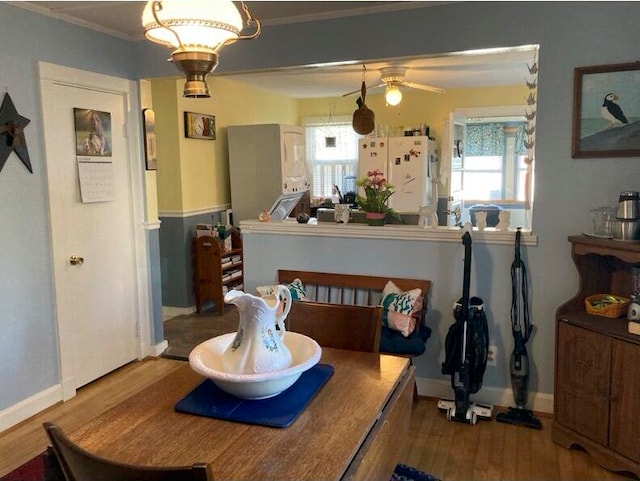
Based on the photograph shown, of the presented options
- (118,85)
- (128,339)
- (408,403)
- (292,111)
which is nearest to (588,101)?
(408,403)

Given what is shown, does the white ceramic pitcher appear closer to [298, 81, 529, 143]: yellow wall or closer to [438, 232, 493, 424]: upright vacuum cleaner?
[438, 232, 493, 424]: upright vacuum cleaner

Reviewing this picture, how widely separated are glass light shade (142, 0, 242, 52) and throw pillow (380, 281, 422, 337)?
1913 millimetres

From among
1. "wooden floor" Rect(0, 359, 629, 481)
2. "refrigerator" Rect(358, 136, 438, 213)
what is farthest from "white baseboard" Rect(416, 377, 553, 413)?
"refrigerator" Rect(358, 136, 438, 213)

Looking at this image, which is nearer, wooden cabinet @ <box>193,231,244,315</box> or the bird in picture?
the bird in picture

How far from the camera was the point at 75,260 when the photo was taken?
3.33 m

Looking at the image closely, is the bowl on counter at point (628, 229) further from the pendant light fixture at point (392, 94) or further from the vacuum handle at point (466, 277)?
the pendant light fixture at point (392, 94)

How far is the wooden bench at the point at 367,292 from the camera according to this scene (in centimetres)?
297

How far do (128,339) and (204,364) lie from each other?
2.48 metres

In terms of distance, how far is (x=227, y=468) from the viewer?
120cm

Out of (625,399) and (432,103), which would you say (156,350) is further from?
(432,103)

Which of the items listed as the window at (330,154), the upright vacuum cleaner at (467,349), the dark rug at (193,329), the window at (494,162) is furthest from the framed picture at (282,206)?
the window at (494,162)

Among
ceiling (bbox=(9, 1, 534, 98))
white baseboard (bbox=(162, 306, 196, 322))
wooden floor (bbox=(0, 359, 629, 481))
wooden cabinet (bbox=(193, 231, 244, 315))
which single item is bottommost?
wooden floor (bbox=(0, 359, 629, 481))

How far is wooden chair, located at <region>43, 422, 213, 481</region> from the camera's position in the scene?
949 mm

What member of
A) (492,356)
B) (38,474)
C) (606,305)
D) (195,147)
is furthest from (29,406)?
(606,305)
